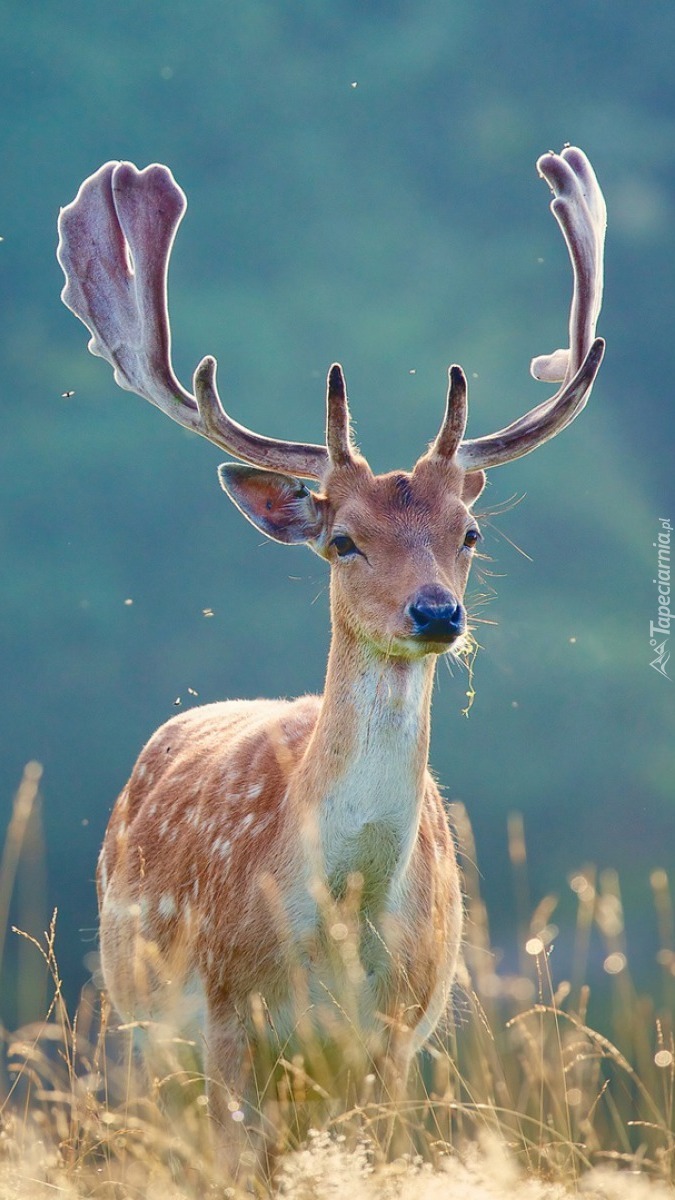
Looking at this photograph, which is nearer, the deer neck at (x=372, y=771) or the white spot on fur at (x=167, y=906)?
the deer neck at (x=372, y=771)

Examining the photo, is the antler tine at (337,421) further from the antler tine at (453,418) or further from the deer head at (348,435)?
the antler tine at (453,418)

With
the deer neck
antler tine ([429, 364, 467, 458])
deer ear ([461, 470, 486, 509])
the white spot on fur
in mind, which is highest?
antler tine ([429, 364, 467, 458])

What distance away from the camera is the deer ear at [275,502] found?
4.91 meters

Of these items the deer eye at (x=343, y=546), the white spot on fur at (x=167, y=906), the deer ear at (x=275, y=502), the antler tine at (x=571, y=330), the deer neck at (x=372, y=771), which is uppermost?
the antler tine at (x=571, y=330)

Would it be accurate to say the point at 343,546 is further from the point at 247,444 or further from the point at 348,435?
the point at 247,444

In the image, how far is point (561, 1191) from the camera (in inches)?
116

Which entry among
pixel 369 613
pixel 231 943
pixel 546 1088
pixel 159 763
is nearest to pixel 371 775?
pixel 369 613

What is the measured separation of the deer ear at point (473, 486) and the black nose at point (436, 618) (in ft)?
3.98

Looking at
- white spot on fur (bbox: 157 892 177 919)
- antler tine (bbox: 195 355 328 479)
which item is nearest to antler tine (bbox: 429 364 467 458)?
antler tine (bbox: 195 355 328 479)

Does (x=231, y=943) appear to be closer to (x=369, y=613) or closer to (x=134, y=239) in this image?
(x=369, y=613)

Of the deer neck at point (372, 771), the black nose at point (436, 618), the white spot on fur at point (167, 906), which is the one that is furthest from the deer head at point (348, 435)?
the white spot on fur at point (167, 906)

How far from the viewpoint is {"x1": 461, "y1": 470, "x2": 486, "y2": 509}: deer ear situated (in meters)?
5.32

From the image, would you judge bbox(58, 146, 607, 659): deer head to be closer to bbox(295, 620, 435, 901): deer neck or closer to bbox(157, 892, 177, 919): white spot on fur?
bbox(295, 620, 435, 901): deer neck

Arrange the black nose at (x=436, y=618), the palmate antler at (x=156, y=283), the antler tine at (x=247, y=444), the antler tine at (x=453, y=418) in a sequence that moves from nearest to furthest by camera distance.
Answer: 1. the black nose at (x=436, y=618)
2. the antler tine at (x=453, y=418)
3. the antler tine at (x=247, y=444)
4. the palmate antler at (x=156, y=283)
